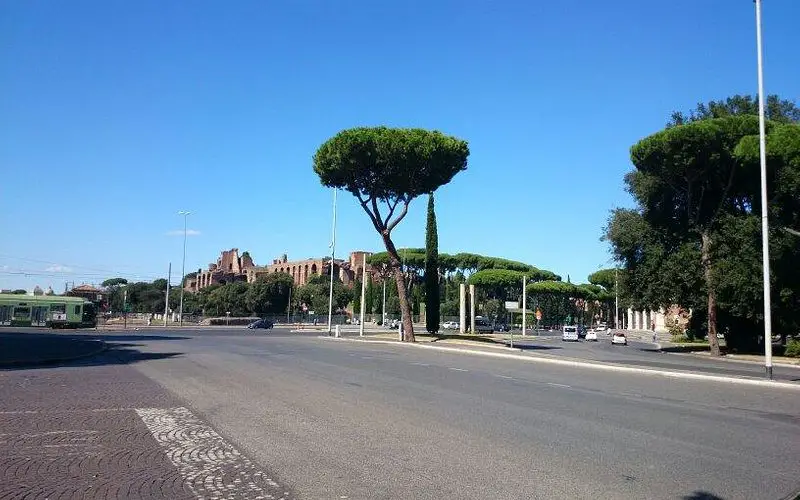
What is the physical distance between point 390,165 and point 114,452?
113ft

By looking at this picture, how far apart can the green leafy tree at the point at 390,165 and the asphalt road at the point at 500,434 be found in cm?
2443

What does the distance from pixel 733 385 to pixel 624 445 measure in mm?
12963

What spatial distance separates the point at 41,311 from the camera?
60.5 meters

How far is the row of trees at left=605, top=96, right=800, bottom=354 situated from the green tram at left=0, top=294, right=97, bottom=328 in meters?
47.3

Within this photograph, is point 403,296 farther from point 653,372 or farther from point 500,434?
point 500,434

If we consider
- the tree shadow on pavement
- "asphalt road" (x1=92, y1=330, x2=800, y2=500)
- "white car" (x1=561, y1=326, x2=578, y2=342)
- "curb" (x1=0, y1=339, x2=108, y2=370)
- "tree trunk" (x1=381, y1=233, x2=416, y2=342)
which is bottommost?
"white car" (x1=561, y1=326, x2=578, y2=342)

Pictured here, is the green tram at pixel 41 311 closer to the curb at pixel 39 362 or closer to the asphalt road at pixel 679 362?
the curb at pixel 39 362

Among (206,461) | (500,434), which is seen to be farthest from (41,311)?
(500,434)

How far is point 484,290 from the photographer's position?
104m

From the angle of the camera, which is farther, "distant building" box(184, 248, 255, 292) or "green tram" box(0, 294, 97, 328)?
"distant building" box(184, 248, 255, 292)

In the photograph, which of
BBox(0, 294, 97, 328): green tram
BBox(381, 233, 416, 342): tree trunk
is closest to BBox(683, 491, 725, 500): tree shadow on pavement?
BBox(381, 233, 416, 342): tree trunk

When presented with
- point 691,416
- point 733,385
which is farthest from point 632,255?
point 691,416

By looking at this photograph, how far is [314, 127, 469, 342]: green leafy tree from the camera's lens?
1610 inches

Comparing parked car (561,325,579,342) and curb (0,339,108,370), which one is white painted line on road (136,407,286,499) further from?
parked car (561,325,579,342)
